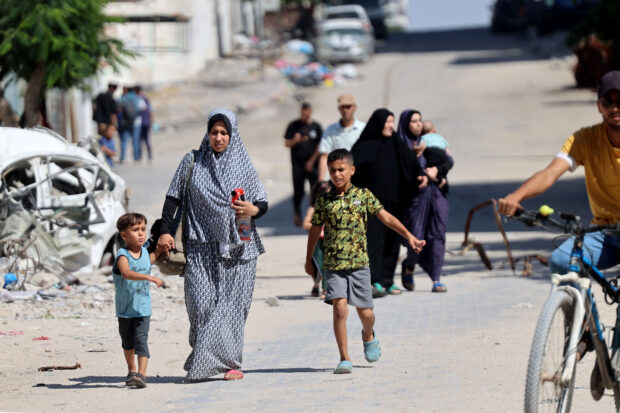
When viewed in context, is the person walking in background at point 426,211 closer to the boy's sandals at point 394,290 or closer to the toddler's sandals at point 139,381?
the boy's sandals at point 394,290

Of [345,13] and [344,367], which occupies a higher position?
[345,13]

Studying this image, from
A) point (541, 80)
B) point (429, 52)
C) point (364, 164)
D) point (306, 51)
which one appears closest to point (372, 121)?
point (364, 164)

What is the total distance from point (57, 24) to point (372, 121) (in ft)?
25.2

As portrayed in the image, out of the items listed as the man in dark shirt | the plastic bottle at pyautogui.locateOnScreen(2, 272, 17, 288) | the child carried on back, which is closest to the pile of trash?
the man in dark shirt

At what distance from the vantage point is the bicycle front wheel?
468 cm

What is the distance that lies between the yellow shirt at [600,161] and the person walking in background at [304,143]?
33.2 feet

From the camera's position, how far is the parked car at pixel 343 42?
39.7 meters

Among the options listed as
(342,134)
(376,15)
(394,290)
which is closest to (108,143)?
(342,134)

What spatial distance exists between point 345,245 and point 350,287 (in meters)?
0.27

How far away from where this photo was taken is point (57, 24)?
1645 cm

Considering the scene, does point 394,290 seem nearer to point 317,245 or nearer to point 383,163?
point 317,245

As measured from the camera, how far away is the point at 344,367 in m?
7.20

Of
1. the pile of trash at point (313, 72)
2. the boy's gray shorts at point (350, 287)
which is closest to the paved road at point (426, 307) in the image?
the boy's gray shorts at point (350, 287)

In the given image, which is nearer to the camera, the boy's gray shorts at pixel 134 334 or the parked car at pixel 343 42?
the boy's gray shorts at pixel 134 334
